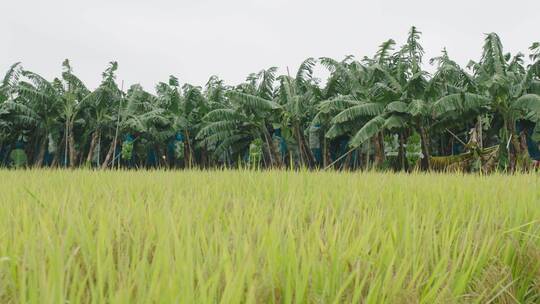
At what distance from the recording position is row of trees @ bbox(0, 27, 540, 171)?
39.4ft

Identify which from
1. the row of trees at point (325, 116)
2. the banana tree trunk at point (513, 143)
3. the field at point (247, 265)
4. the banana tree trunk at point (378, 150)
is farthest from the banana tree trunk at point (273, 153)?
the field at point (247, 265)

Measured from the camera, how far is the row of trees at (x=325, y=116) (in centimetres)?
1200

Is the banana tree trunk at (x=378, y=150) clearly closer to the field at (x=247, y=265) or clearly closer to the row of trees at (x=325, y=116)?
the row of trees at (x=325, y=116)

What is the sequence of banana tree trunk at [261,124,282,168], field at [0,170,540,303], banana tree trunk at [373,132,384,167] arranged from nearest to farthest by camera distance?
1. field at [0,170,540,303]
2. banana tree trunk at [373,132,384,167]
3. banana tree trunk at [261,124,282,168]

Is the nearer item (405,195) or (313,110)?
(405,195)

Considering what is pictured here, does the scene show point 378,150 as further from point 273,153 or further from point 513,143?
point 273,153

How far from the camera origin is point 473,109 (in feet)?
40.8

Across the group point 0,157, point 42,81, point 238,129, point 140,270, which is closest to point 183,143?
point 238,129

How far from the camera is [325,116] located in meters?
14.5

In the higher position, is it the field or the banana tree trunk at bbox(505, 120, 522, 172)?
the banana tree trunk at bbox(505, 120, 522, 172)

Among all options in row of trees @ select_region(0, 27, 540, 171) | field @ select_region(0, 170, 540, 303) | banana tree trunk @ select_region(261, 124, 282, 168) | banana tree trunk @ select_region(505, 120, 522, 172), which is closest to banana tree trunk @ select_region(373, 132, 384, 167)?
row of trees @ select_region(0, 27, 540, 171)

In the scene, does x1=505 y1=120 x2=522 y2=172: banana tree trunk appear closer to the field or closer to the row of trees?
the row of trees

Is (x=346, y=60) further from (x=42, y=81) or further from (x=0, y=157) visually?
(x=0, y=157)

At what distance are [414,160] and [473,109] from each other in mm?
2039
